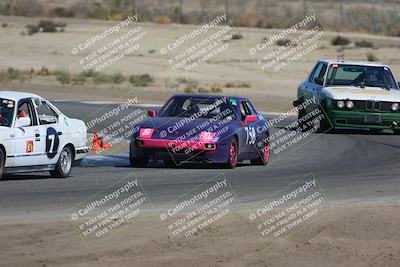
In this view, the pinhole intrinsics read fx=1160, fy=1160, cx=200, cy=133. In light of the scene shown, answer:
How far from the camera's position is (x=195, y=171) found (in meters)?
18.0

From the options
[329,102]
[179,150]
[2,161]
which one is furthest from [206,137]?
[329,102]

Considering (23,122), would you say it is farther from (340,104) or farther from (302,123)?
(302,123)

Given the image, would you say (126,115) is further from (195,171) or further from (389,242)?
(389,242)

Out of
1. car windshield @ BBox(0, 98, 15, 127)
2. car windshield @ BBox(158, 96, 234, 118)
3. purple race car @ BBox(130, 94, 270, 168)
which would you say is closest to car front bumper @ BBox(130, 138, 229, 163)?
purple race car @ BBox(130, 94, 270, 168)

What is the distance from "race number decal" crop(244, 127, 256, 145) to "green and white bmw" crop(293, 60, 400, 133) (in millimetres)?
5999

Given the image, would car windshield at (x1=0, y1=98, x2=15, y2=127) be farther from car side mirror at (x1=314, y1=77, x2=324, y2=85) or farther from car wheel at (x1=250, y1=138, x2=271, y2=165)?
car side mirror at (x1=314, y1=77, x2=324, y2=85)

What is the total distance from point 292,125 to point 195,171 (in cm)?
1074

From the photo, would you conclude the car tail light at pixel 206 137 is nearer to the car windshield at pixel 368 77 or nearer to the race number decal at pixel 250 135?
the race number decal at pixel 250 135

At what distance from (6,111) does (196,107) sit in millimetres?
4086

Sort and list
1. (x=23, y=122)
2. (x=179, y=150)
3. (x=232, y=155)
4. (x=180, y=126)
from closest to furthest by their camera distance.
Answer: (x=23, y=122), (x=179, y=150), (x=180, y=126), (x=232, y=155)

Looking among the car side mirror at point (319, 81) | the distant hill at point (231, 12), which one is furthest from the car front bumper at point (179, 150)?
the distant hill at point (231, 12)

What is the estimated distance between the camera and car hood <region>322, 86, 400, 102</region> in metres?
25.2

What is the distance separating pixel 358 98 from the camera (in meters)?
25.1

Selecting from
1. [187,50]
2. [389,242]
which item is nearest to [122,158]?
[389,242]
